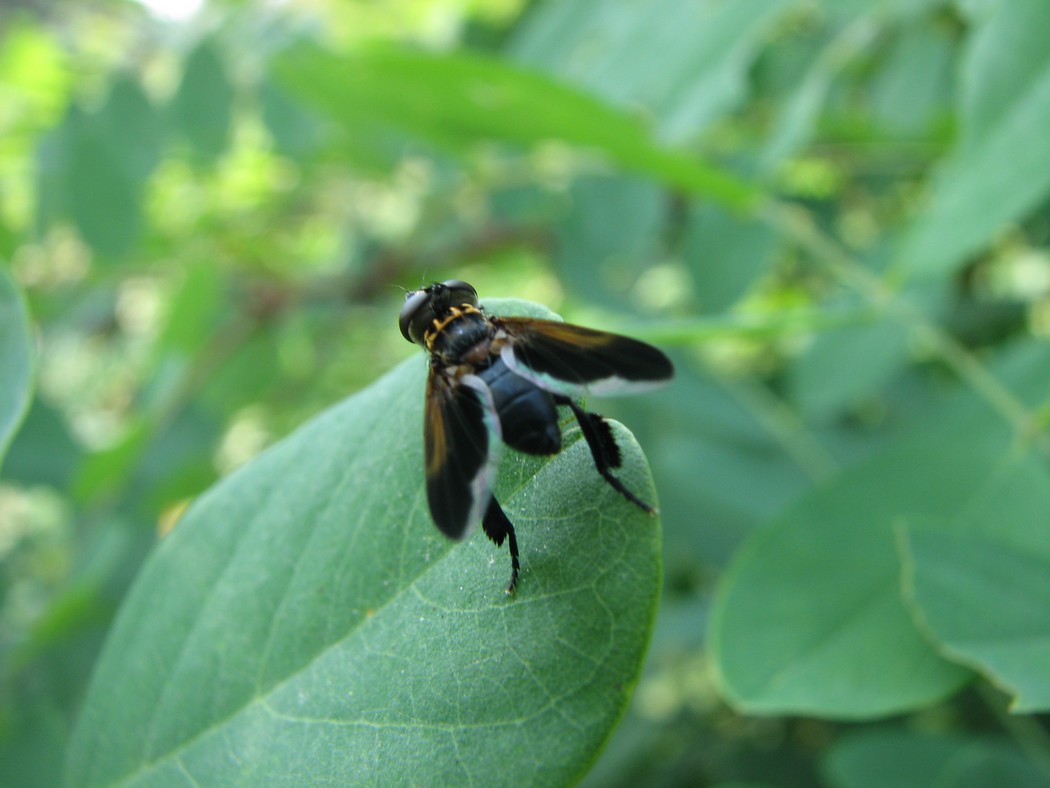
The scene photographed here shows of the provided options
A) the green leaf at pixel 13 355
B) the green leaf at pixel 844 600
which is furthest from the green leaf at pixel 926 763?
the green leaf at pixel 13 355

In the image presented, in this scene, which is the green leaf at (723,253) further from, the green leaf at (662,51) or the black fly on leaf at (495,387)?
the black fly on leaf at (495,387)

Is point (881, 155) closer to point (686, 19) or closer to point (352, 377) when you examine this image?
→ point (686, 19)

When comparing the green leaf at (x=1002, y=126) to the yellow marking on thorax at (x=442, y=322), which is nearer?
the yellow marking on thorax at (x=442, y=322)

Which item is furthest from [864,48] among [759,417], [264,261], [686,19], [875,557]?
[264,261]

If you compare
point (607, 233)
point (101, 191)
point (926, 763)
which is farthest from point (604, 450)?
point (101, 191)

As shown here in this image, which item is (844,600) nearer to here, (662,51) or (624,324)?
(624,324)
